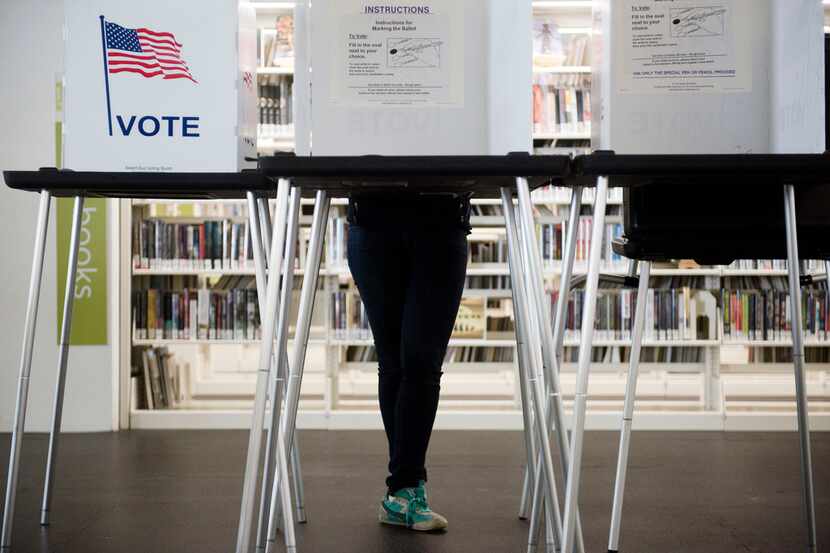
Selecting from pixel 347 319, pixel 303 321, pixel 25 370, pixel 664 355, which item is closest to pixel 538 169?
pixel 303 321

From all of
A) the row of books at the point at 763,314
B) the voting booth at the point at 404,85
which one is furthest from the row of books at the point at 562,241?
the voting booth at the point at 404,85

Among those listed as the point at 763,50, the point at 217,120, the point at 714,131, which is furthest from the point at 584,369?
the point at 217,120

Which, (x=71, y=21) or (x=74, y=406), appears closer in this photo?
(x=71, y=21)

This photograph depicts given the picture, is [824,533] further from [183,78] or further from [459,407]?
[459,407]

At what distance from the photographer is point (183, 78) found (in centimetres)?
187

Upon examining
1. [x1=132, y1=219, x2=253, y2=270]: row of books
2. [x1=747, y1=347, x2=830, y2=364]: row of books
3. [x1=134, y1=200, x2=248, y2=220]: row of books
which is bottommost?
[x1=747, y1=347, x2=830, y2=364]: row of books

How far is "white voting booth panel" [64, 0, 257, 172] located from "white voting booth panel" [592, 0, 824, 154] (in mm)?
798

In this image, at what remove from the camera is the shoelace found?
2.23 meters

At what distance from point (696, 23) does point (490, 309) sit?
8.96 ft

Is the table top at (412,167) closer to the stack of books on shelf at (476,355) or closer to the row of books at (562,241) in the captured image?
the row of books at (562,241)

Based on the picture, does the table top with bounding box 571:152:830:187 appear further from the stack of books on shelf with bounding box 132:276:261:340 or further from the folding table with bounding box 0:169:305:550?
the stack of books on shelf with bounding box 132:276:261:340

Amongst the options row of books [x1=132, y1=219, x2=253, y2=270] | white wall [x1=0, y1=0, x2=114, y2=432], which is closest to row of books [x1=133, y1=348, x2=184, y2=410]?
white wall [x1=0, y1=0, x2=114, y2=432]

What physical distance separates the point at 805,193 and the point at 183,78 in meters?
1.43

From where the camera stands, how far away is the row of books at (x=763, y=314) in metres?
4.25
